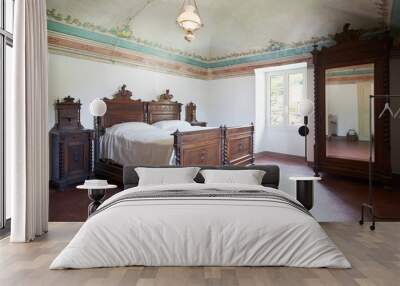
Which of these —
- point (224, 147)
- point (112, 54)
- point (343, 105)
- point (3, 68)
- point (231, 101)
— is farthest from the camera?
point (231, 101)

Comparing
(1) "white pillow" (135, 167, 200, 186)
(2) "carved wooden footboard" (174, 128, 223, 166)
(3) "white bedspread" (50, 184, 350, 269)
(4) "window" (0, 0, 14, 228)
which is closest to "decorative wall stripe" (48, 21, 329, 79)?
(4) "window" (0, 0, 14, 228)

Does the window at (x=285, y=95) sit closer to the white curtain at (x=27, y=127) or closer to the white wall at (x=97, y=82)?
the white wall at (x=97, y=82)

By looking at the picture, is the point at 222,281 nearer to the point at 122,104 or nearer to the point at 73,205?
the point at 73,205

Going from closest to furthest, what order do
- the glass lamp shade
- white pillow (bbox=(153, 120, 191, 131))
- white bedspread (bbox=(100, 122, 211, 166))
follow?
the glass lamp shade, white bedspread (bbox=(100, 122, 211, 166)), white pillow (bbox=(153, 120, 191, 131))

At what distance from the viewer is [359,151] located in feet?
19.1

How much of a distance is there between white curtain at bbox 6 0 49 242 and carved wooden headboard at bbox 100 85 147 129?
3213mm

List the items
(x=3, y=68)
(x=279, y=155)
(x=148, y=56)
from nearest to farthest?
(x=3, y=68) < (x=148, y=56) < (x=279, y=155)

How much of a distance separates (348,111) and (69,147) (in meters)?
5.00

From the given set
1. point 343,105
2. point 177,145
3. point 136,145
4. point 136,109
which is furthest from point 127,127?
point 343,105

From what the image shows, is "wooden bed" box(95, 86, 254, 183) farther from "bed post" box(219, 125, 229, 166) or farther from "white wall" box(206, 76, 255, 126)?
"white wall" box(206, 76, 255, 126)

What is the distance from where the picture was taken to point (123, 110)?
6855 mm

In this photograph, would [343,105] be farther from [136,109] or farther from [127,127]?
[136,109]

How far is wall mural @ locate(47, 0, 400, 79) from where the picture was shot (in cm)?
574

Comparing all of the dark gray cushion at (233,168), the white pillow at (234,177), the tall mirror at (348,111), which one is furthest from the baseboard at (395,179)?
the white pillow at (234,177)
